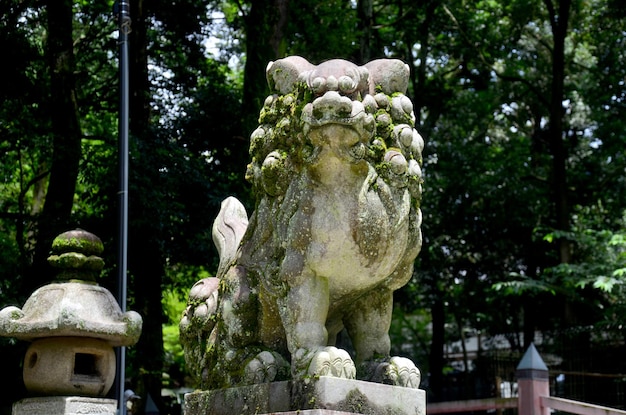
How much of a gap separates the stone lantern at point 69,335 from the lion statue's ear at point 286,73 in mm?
2950

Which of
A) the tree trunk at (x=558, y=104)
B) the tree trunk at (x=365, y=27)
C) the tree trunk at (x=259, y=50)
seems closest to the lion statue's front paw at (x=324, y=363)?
the tree trunk at (x=259, y=50)

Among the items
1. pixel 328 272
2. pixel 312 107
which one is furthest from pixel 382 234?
pixel 312 107

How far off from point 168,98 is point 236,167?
221 cm

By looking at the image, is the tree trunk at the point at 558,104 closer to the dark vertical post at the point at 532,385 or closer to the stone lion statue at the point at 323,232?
the dark vertical post at the point at 532,385

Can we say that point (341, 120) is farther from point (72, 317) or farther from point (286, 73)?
point (72, 317)

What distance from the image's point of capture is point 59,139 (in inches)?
427

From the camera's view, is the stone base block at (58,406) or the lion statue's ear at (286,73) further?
the stone base block at (58,406)

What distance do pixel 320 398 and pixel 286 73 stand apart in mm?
1670

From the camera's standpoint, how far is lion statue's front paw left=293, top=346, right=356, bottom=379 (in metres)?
3.87

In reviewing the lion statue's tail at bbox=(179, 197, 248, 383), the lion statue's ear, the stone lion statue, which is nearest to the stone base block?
the lion statue's tail at bbox=(179, 197, 248, 383)

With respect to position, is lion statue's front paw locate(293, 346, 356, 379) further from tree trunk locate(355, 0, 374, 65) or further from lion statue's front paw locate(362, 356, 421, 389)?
tree trunk locate(355, 0, 374, 65)

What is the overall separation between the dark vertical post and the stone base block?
3.48 m

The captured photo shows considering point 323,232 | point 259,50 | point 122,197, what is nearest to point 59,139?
point 259,50

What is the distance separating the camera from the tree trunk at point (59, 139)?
10.6 meters
